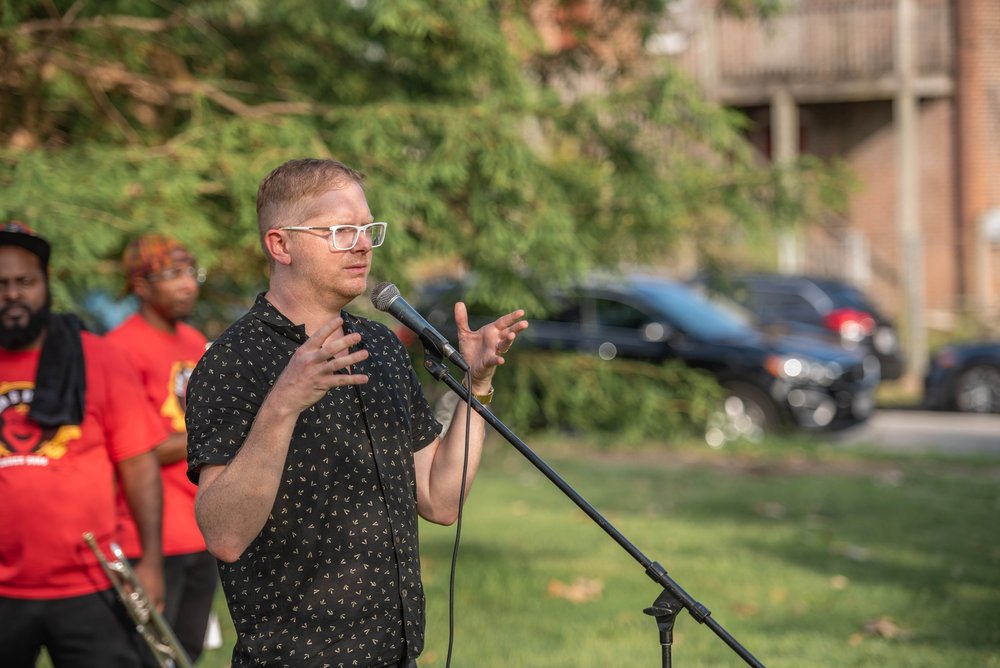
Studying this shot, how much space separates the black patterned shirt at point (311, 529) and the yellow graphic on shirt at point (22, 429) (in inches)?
55.0

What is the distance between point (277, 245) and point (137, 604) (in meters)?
1.73

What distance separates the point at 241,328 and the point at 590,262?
19.8ft

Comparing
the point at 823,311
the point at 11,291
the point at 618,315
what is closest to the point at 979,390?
the point at 823,311

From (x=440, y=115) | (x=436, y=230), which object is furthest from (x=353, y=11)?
(x=436, y=230)

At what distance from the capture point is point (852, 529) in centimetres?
910

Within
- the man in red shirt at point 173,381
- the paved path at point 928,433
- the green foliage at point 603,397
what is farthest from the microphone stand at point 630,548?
the paved path at point 928,433

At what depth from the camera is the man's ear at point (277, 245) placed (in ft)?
9.20

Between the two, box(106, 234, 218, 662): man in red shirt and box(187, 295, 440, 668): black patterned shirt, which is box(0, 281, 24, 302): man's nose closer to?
box(106, 234, 218, 662): man in red shirt

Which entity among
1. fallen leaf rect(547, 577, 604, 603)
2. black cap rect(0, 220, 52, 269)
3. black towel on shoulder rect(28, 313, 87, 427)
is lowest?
fallen leaf rect(547, 577, 604, 603)

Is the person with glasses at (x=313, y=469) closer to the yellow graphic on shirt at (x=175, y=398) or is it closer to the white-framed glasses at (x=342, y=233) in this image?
the white-framed glasses at (x=342, y=233)

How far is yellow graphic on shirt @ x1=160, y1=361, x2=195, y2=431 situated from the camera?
4.95 m

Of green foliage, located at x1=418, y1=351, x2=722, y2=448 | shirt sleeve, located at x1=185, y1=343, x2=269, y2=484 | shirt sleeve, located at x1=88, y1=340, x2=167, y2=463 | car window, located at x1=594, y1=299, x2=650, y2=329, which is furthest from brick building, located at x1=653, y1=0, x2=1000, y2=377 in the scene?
shirt sleeve, located at x1=185, y1=343, x2=269, y2=484

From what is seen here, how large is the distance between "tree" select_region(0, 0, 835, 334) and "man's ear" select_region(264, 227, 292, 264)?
12.5ft

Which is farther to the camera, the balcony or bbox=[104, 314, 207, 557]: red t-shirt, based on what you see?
the balcony
